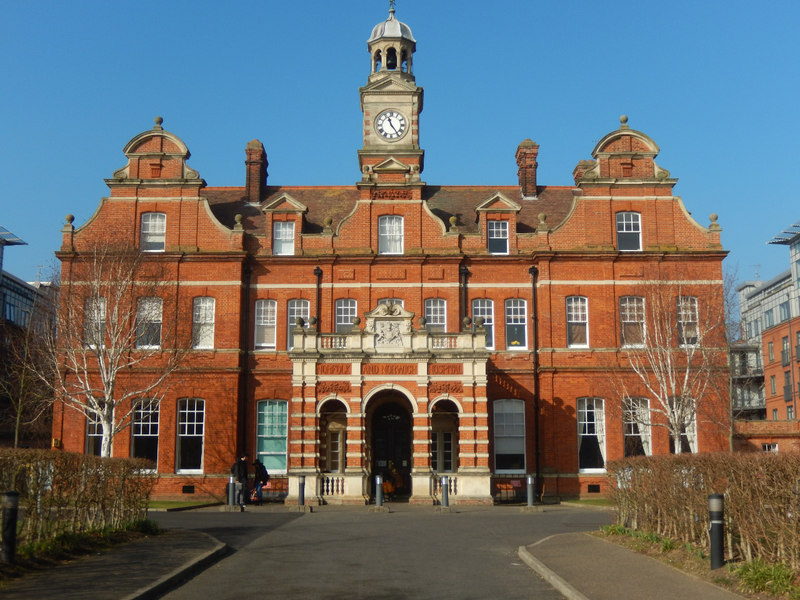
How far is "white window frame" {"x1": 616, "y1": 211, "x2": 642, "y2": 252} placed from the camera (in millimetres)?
38906

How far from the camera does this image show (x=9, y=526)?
13797 mm

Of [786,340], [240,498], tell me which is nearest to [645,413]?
[240,498]

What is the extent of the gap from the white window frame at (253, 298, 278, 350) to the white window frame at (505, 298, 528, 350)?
10087 millimetres

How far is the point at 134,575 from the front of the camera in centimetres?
1368

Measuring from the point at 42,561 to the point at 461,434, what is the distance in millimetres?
20577

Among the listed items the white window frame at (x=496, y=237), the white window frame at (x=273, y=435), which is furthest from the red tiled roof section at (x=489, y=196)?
the white window frame at (x=273, y=435)

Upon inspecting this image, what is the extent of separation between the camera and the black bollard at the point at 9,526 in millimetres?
13703

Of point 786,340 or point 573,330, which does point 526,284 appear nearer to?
point 573,330

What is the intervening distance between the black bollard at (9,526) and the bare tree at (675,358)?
84.2 feet

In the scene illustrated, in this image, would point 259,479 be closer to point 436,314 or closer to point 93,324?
point 93,324

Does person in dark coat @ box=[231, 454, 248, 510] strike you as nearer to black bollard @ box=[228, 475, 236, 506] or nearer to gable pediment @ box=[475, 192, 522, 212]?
black bollard @ box=[228, 475, 236, 506]

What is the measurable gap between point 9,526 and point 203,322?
24.4 meters

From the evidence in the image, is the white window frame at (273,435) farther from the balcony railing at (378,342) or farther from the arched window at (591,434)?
the arched window at (591,434)

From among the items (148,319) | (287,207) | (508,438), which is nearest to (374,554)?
(148,319)
